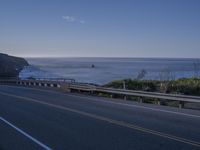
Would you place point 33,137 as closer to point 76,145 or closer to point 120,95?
point 76,145

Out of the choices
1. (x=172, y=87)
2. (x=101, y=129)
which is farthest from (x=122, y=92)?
(x=101, y=129)

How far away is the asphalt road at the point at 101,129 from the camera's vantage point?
10617 millimetres

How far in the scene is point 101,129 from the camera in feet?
43.3

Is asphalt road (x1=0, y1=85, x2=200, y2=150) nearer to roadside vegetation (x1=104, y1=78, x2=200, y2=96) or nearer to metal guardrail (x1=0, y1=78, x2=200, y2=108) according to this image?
metal guardrail (x1=0, y1=78, x2=200, y2=108)

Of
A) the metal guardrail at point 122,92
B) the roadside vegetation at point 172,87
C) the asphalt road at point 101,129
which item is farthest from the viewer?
the roadside vegetation at point 172,87

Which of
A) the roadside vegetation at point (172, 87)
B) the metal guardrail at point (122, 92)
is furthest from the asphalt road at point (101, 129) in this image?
the roadside vegetation at point (172, 87)

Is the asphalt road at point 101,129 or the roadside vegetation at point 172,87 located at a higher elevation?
the roadside vegetation at point 172,87

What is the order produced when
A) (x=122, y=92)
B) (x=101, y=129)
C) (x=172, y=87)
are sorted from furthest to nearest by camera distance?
(x=172, y=87) → (x=122, y=92) → (x=101, y=129)

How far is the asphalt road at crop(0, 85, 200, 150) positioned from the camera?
34.8 feet

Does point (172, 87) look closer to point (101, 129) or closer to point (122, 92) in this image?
point (122, 92)

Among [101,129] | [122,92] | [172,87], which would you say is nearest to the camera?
[101,129]

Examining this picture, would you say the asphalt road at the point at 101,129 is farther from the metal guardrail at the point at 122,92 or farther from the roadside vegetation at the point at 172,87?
the roadside vegetation at the point at 172,87

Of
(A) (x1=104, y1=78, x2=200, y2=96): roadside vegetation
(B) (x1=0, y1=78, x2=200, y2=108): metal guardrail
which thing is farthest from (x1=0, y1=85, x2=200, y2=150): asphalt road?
(A) (x1=104, y1=78, x2=200, y2=96): roadside vegetation

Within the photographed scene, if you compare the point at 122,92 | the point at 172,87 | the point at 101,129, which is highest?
the point at 172,87
